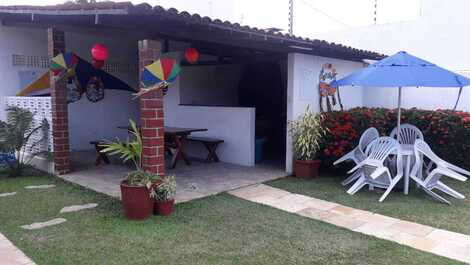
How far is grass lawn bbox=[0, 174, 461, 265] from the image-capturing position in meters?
3.97

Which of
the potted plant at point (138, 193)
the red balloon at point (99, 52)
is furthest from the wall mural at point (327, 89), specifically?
the potted plant at point (138, 193)

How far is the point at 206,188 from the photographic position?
22.0 feet

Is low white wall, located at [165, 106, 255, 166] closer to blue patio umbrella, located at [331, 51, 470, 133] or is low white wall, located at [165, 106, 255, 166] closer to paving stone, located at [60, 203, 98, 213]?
blue patio umbrella, located at [331, 51, 470, 133]

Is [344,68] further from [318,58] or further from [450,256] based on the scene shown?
[450,256]

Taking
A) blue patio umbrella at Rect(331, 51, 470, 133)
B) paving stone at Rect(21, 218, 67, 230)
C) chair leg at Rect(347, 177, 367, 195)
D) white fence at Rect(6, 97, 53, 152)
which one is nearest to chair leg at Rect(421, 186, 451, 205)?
chair leg at Rect(347, 177, 367, 195)

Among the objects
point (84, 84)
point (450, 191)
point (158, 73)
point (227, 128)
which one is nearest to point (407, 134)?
point (450, 191)

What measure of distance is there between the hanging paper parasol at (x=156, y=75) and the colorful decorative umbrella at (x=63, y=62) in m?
2.51

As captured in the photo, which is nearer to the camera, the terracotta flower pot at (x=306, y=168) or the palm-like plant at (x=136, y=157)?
the palm-like plant at (x=136, y=157)

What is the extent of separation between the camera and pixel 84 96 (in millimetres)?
10602

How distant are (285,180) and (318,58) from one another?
9.24ft

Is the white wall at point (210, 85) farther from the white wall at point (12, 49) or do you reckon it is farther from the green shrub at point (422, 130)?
the green shrub at point (422, 130)

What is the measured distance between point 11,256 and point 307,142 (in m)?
5.28

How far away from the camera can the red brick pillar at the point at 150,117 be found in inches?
210

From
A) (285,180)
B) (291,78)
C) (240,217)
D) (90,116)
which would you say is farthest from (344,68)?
(90,116)
